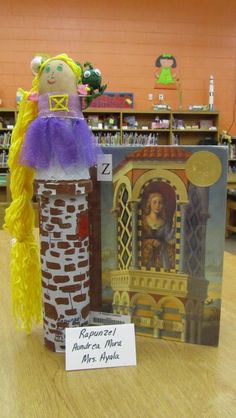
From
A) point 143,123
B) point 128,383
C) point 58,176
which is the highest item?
point 143,123

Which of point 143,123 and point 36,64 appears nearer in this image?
point 36,64

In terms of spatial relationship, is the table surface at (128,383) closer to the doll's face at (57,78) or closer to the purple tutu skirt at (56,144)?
the purple tutu skirt at (56,144)

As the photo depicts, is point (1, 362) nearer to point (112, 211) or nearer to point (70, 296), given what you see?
point (70, 296)

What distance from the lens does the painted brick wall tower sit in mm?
597

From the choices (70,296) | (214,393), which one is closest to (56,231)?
(70,296)

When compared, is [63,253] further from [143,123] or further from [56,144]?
[143,123]

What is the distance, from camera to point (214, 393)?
537 mm

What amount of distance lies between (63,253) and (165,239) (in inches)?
7.2

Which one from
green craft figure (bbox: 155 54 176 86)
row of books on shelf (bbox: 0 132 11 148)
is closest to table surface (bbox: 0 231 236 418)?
row of books on shelf (bbox: 0 132 11 148)

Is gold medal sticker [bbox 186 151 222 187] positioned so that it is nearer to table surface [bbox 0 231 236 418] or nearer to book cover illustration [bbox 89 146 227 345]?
book cover illustration [bbox 89 146 227 345]

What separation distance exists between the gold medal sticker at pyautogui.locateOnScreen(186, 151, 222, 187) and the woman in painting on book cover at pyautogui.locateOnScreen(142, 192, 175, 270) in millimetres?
67

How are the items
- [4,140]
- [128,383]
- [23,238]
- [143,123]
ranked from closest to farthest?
[128,383] < [23,238] < [4,140] < [143,123]

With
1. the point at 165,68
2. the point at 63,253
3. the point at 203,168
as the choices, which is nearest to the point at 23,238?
the point at 63,253

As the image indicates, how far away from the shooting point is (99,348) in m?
0.60
